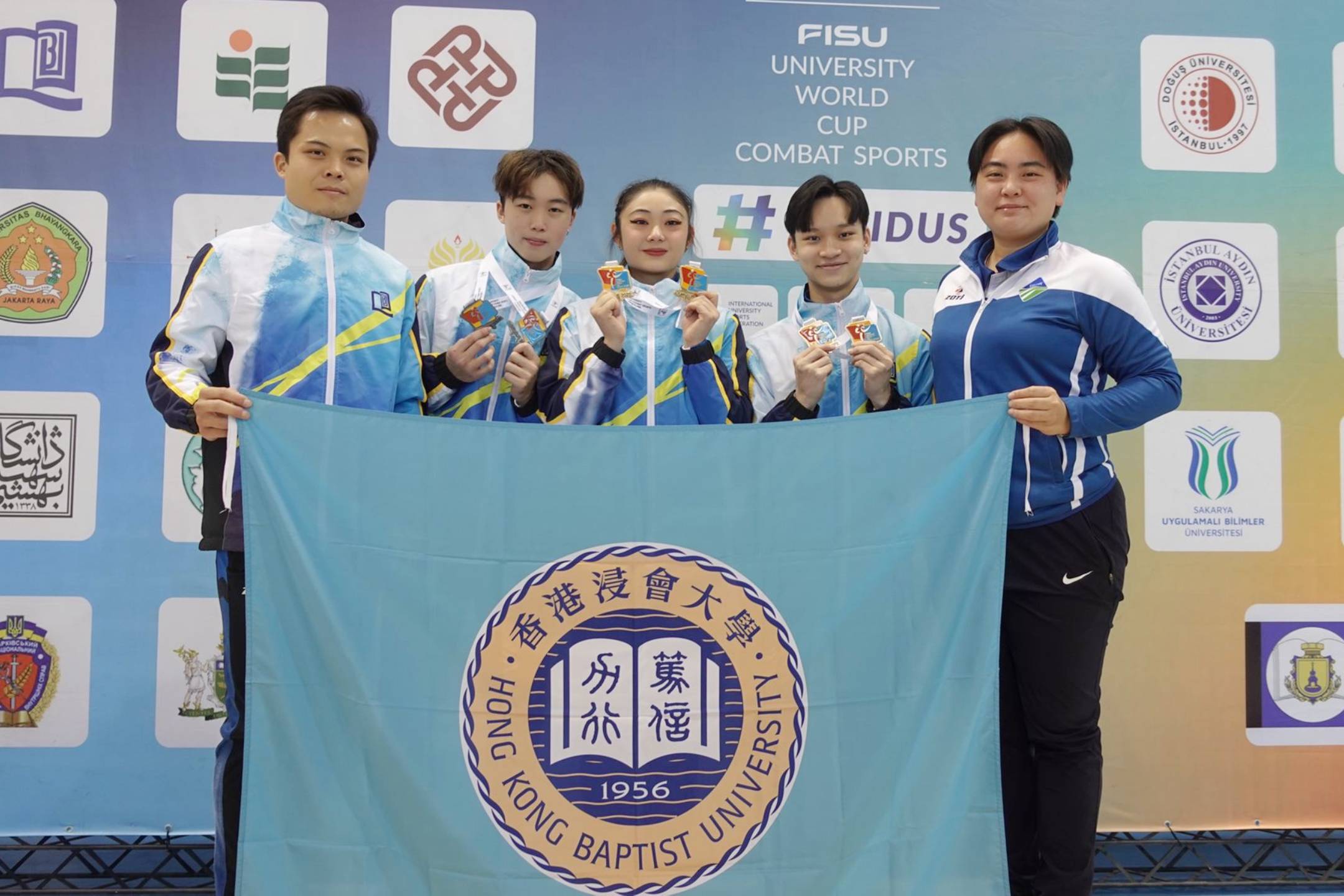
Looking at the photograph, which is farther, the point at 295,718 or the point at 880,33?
the point at 880,33

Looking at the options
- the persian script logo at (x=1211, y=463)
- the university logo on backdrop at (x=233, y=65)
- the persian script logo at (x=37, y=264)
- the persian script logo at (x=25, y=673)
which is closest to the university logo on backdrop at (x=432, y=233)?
the university logo on backdrop at (x=233, y=65)

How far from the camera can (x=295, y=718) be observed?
7.30 feet

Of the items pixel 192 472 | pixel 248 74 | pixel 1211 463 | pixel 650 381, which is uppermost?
pixel 248 74

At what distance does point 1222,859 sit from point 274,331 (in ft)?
11.9

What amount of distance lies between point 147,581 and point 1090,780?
302cm

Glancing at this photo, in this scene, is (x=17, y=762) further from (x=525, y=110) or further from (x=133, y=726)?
(x=525, y=110)

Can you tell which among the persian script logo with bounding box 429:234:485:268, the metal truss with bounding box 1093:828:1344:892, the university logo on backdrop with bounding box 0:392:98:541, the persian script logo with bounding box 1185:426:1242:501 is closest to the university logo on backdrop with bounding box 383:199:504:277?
the persian script logo with bounding box 429:234:485:268

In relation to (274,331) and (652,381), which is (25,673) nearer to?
(274,331)

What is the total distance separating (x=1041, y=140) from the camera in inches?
100

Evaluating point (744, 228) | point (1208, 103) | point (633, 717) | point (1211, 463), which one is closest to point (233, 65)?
point (744, 228)

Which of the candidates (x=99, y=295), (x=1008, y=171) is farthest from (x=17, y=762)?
(x=1008, y=171)

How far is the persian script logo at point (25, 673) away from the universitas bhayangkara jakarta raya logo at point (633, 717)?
7.04ft

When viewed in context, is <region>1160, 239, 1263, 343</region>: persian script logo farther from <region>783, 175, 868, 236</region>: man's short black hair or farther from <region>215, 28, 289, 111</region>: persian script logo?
<region>215, 28, 289, 111</region>: persian script logo

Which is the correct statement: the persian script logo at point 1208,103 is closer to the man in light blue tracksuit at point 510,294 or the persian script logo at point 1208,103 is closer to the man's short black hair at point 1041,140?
the man's short black hair at point 1041,140
